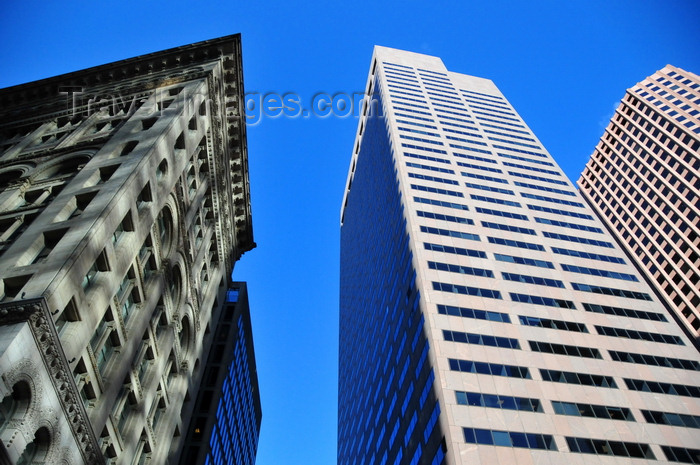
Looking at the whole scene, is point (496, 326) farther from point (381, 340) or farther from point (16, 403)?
point (16, 403)

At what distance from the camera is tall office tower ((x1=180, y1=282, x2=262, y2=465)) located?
50312mm

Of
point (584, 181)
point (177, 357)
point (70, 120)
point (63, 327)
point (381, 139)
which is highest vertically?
point (584, 181)

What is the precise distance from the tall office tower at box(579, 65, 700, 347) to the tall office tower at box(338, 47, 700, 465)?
36.4 metres

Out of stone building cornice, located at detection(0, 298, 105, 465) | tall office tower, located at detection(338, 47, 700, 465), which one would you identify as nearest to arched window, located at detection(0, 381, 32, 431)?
stone building cornice, located at detection(0, 298, 105, 465)

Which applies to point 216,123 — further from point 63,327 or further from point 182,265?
point 63,327

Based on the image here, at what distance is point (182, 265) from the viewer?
36531mm

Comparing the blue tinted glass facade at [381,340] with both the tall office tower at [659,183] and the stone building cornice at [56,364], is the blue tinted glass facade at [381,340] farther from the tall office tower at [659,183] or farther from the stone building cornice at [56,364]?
the tall office tower at [659,183]

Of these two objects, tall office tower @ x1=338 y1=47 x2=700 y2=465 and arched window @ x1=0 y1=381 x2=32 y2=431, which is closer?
arched window @ x1=0 y1=381 x2=32 y2=431

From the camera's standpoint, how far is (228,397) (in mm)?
59875

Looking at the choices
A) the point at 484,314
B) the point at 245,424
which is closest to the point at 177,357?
the point at 484,314

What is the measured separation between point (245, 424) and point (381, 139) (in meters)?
58.3

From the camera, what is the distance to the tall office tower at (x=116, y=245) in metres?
20.1

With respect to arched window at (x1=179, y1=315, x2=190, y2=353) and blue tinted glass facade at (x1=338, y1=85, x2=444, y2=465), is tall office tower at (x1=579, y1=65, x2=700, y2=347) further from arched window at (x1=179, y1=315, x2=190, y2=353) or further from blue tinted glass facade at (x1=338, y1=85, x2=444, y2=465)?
arched window at (x1=179, y1=315, x2=190, y2=353)

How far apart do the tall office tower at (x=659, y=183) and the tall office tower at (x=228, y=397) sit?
79.8 metres
